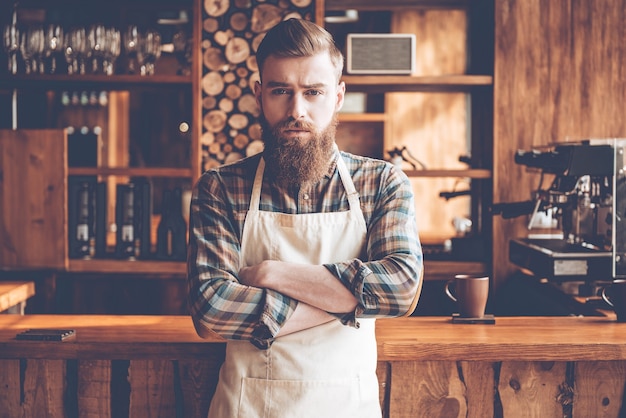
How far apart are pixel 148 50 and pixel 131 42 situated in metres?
0.09

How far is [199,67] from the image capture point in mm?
3463

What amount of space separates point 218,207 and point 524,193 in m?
2.03

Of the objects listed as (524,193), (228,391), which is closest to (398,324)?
(228,391)

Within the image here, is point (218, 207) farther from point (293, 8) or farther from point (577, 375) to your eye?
point (293, 8)

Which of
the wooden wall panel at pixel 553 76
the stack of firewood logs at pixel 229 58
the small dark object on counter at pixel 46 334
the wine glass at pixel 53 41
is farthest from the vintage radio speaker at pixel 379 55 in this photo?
the small dark object on counter at pixel 46 334

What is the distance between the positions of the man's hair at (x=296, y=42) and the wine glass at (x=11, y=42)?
2134 mm

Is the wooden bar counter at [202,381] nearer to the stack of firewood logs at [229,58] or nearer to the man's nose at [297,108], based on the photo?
the man's nose at [297,108]

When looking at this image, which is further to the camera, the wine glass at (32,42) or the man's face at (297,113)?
the wine glass at (32,42)

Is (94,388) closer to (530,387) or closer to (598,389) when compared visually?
(530,387)

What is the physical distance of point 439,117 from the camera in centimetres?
593

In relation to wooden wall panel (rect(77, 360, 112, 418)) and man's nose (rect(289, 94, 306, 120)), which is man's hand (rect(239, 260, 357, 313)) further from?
wooden wall panel (rect(77, 360, 112, 418))

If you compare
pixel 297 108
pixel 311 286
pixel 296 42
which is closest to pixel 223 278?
pixel 311 286

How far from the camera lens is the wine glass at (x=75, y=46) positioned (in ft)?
11.3

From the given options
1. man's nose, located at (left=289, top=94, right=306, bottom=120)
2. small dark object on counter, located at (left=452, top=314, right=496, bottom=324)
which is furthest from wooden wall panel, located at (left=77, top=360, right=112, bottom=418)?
small dark object on counter, located at (left=452, top=314, right=496, bottom=324)
